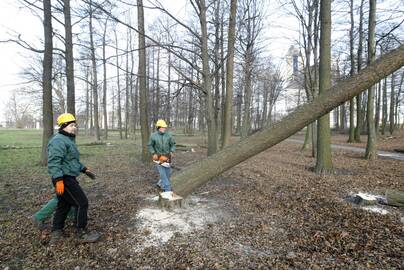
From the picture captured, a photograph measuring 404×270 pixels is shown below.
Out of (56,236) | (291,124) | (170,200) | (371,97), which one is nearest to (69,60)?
(170,200)

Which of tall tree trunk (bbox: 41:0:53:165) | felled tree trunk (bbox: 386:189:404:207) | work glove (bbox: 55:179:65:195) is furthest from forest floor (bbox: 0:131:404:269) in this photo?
tall tree trunk (bbox: 41:0:53:165)

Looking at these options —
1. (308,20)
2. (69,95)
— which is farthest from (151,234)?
(308,20)

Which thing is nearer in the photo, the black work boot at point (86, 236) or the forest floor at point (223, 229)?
the forest floor at point (223, 229)

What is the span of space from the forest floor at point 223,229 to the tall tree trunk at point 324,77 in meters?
1.07

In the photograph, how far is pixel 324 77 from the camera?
8.33 metres

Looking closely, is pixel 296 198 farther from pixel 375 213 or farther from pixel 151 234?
Answer: pixel 151 234

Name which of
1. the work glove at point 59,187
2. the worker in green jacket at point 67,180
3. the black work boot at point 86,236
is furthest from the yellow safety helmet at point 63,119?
the black work boot at point 86,236

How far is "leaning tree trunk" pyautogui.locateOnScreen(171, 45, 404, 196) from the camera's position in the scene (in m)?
4.46

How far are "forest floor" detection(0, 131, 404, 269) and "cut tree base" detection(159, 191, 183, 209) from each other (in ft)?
0.49

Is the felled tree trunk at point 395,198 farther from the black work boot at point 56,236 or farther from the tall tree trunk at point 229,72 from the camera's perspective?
the tall tree trunk at point 229,72

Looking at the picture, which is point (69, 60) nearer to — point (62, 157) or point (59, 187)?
point (62, 157)

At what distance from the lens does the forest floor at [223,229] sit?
11.1ft

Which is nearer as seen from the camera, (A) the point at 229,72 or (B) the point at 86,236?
(B) the point at 86,236

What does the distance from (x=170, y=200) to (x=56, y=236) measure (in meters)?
2.01
